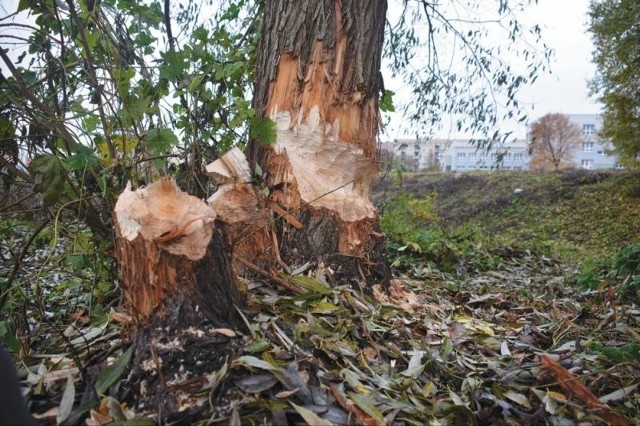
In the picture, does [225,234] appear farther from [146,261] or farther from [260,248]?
[260,248]

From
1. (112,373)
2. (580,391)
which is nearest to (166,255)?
(112,373)

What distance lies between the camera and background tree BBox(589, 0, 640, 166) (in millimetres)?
9883

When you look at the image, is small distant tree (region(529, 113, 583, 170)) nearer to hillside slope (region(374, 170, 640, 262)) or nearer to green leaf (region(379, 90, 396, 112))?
hillside slope (region(374, 170, 640, 262))

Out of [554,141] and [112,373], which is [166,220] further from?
[554,141]

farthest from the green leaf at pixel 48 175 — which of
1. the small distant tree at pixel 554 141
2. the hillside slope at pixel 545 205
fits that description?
the small distant tree at pixel 554 141

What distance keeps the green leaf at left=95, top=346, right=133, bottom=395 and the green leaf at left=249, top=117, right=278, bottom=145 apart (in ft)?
3.70

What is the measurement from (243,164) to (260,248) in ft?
1.20

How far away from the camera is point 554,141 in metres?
29.4

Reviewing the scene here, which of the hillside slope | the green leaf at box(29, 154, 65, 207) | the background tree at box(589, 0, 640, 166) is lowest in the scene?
the hillside slope

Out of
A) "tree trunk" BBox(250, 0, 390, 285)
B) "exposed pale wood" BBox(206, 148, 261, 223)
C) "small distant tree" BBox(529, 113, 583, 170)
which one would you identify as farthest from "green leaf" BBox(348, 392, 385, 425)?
"small distant tree" BBox(529, 113, 583, 170)

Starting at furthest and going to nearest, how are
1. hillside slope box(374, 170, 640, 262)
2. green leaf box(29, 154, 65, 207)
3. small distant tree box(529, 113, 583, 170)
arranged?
1. small distant tree box(529, 113, 583, 170)
2. hillside slope box(374, 170, 640, 262)
3. green leaf box(29, 154, 65, 207)

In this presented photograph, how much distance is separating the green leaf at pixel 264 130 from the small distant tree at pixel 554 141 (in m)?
26.0

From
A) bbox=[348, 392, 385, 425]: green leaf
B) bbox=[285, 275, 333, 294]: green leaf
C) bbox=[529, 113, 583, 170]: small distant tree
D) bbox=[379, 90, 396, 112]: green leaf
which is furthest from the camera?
bbox=[529, 113, 583, 170]: small distant tree

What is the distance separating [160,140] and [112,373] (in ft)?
2.86
